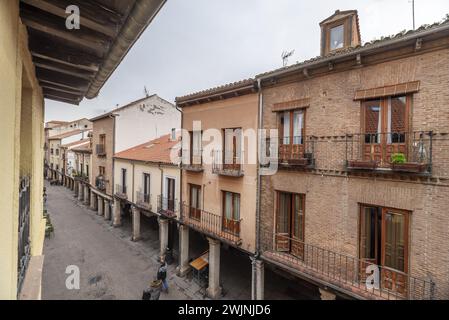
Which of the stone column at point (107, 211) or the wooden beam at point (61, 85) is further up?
the wooden beam at point (61, 85)

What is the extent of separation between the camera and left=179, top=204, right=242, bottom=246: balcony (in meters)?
10.9

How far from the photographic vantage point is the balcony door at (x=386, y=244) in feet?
21.7

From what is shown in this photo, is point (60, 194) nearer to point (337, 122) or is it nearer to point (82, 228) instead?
point (82, 228)

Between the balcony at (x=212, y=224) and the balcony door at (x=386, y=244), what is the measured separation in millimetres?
4886

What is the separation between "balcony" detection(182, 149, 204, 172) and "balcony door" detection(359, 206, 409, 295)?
7.61m

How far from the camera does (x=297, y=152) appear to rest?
8688 mm

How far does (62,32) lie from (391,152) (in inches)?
298

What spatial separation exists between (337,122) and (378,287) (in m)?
4.90

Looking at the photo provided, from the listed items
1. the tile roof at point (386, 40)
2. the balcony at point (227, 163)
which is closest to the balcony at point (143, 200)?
the balcony at point (227, 163)

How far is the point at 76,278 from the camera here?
13789mm

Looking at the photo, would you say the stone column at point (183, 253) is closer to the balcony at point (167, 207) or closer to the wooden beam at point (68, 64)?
the balcony at point (167, 207)

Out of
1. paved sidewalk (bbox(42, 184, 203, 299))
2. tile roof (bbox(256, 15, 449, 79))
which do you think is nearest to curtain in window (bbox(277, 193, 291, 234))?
tile roof (bbox(256, 15, 449, 79))

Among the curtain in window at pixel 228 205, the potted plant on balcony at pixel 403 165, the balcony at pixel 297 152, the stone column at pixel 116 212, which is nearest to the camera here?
the potted plant on balcony at pixel 403 165

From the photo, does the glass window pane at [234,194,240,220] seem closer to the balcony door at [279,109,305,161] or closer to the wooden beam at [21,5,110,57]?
the balcony door at [279,109,305,161]
